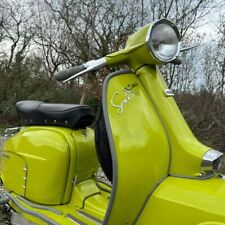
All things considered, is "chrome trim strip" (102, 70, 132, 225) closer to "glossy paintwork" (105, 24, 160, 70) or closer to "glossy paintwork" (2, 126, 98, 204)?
"glossy paintwork" (105, 24, 160, 70)

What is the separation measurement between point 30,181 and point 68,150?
0.34 meters

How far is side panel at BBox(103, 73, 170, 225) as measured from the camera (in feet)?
6.25

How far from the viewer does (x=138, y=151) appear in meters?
1.93

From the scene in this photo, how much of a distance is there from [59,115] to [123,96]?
671mm

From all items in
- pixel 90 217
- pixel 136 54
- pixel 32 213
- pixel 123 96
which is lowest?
pixel 90 217

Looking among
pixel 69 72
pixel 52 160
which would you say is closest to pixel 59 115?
pixel 52 160

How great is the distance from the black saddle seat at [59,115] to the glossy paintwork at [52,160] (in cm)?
5

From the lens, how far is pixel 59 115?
260 cm

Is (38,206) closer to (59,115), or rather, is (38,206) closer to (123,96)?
(59,115)

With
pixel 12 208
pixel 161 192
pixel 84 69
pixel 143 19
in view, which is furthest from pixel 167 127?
pixel 143 19

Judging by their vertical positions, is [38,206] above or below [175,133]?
below

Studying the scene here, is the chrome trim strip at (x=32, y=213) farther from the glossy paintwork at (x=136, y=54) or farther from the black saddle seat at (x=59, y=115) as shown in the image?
the glossy paintwork at (x=136, y=54)

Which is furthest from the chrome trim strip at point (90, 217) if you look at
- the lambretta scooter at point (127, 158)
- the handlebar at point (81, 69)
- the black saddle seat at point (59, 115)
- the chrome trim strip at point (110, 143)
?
the handlebar at point (81, 69)

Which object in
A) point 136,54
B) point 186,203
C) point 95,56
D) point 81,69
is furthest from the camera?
point 95,56
